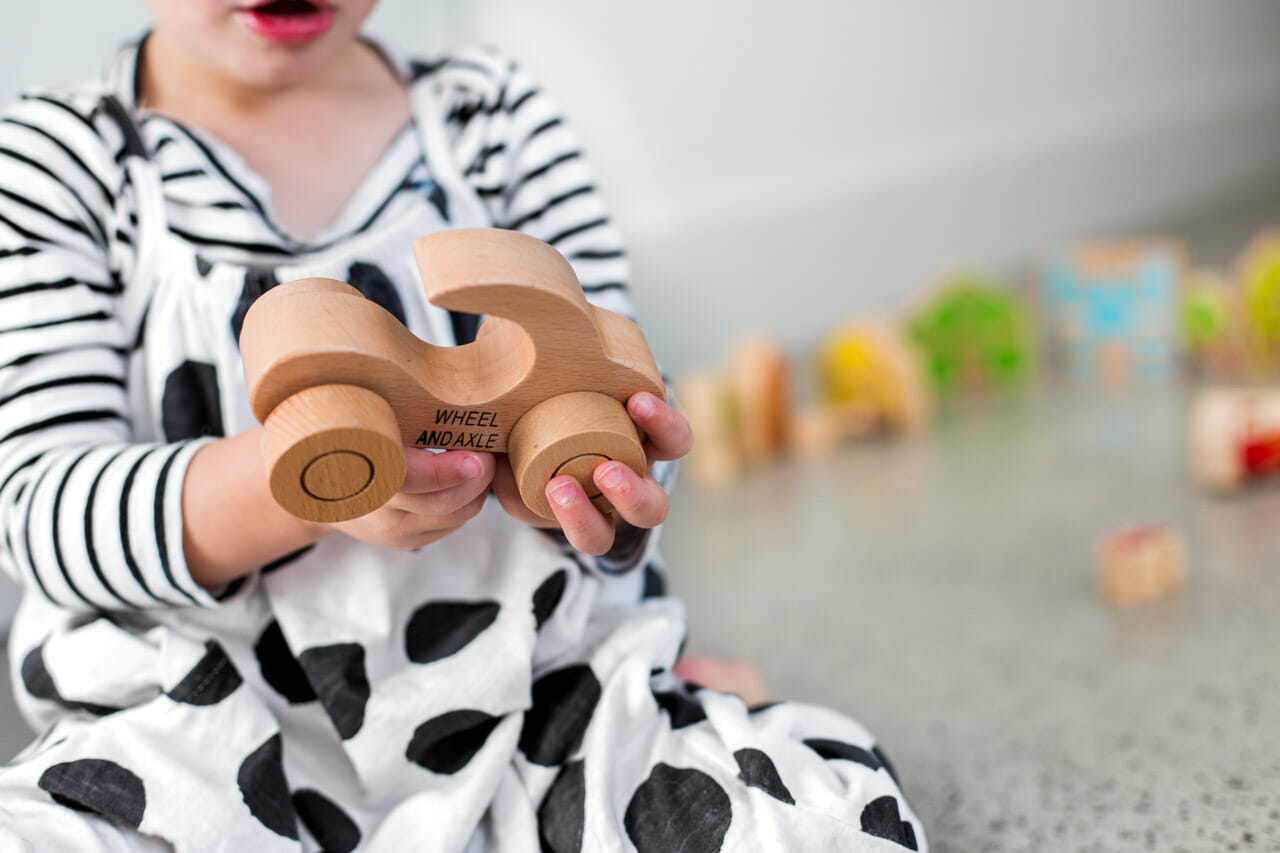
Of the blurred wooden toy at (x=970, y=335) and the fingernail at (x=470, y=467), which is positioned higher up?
the fingernail at (x=470, y=467)

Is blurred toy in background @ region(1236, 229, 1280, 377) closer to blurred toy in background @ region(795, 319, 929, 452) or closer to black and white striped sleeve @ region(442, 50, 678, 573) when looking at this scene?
→ blurred toy in background @ region(795, 319, 929, 452)

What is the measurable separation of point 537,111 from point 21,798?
1.21 ft

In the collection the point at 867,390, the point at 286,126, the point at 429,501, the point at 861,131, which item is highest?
the point at 286,126

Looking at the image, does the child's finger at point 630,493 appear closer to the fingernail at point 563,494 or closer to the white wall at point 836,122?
the fingernail at point 563,494

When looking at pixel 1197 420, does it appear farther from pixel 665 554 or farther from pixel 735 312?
pixel 735 312

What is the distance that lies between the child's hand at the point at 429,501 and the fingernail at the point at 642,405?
0.05m

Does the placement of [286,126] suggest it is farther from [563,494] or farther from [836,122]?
[836,122]

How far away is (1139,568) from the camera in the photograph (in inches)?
31.6

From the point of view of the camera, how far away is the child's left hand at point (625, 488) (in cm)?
42

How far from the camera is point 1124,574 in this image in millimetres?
807

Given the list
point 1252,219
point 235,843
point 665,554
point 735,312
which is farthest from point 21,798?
point 1252,219

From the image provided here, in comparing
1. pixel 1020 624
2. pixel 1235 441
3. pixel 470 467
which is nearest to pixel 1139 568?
pixel 1020 624

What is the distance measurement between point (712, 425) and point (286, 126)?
64 centimetres

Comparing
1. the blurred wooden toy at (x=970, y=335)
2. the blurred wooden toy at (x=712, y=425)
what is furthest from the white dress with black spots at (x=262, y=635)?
the blurred wooden toy at (x=970, y=335)
